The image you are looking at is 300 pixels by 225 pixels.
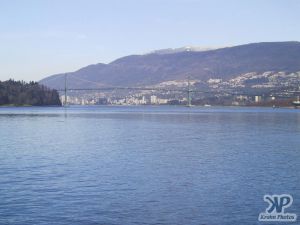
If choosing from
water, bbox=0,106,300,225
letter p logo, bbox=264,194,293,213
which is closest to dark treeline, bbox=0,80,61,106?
water, bbox=0,106,300,225

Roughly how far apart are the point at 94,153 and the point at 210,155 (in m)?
5.32

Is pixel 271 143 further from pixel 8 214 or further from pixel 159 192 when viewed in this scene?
pixel 8 214

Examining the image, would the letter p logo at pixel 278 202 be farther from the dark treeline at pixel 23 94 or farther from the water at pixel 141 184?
the dark treeline at pixel 23 94

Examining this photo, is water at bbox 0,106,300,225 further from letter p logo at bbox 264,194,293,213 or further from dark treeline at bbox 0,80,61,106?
dark treeline at bbox 0,80,61,106

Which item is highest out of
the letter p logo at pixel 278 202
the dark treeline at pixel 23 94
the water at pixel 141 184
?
the dark treeline at pixel 23 94

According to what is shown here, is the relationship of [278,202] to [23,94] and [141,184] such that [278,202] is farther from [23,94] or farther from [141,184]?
[23,94]

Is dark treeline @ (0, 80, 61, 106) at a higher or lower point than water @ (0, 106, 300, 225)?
higher

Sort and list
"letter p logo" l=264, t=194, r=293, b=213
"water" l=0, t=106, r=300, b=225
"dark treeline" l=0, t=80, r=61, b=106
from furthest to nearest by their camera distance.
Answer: "dark treeline" l=0, t=80, r=61, b=106, "letter p logo" l=264, t=194, r=293, b=213, "water" l=0, t=106, r=300, b=225

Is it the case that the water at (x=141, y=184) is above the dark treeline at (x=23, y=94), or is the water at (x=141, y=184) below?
below

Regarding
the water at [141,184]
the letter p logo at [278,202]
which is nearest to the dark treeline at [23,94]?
the water at [141,184]

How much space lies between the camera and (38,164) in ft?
61.7

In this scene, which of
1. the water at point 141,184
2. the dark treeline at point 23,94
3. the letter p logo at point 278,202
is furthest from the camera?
the dark treeline at point 23,94

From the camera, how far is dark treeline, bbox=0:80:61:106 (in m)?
132

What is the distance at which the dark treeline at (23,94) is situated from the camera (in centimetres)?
13200
